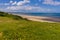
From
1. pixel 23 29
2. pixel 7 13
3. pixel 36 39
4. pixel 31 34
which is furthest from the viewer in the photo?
pixel 7 13

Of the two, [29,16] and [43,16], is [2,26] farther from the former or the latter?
[43,16]

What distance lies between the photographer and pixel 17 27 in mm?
17219

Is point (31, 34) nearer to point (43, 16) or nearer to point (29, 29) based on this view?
point (29, 29)

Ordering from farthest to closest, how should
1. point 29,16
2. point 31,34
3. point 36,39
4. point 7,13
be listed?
point 29,16, point 7,13, point 31,34, point 36,39

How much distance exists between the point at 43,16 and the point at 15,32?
1566 centimetres

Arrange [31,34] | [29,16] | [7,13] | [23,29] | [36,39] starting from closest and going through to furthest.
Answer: [36,39], [31,34], [23,29], [7,13], [29,16]

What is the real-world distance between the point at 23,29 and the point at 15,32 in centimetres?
124

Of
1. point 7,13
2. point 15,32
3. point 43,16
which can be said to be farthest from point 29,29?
point 43,16

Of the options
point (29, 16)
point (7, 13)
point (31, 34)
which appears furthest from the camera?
point (29, 16)

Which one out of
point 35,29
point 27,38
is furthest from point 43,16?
point 27,38

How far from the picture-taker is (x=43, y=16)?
30.9m

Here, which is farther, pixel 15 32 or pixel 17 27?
pixel 17 27

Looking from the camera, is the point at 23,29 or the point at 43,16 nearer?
the point at 23,29

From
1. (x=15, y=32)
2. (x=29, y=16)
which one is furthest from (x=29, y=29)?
(x=29, y=16)
